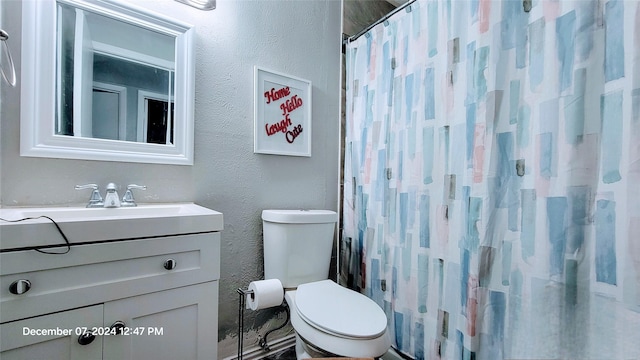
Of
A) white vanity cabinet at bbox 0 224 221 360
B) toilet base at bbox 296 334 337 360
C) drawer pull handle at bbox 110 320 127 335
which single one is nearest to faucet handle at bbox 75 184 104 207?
white vanity cabinet at bbox 0 224 221 360

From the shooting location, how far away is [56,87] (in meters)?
1.07

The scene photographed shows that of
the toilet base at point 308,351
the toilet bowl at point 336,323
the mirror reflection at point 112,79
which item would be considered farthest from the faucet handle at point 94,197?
the toilet base at point 308,351

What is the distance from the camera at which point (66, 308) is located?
77 centimetres

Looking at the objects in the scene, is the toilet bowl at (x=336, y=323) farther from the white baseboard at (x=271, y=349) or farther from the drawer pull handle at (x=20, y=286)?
the drawer pull handle at (x=20, y=286)

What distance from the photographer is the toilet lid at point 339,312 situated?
3.33 ft

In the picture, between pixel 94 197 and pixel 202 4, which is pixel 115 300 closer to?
pixel 94 197

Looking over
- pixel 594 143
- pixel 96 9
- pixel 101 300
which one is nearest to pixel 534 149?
pixel 594 143

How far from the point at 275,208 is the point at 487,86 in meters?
1.17

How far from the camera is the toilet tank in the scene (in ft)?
4.65

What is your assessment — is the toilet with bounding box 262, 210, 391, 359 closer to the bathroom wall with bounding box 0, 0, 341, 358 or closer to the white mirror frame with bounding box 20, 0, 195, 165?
the bathroom wall with bounding box 0, 0, 341, 358

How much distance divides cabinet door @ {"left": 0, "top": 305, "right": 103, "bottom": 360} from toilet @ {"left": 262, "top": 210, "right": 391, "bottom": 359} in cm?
67

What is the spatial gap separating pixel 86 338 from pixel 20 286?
0.22 metres

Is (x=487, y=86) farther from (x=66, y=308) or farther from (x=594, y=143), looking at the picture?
(x=66, y=308)

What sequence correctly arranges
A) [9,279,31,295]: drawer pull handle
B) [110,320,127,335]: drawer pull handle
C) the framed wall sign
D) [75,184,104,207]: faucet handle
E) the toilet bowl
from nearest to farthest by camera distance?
[9,279,31,295]: drawer pull handle, [110,320,127,335]: drawer pull handle, the toilet bowl, [75,184,104,207]: faucet handle, the framed wall sign
